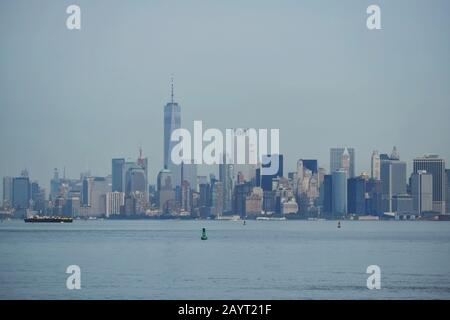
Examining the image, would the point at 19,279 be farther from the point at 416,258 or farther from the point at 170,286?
the point at 416,258

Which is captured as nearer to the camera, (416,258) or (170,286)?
(170,286)

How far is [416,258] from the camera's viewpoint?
197ft

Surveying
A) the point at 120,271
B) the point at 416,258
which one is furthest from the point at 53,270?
the point at 416,258
